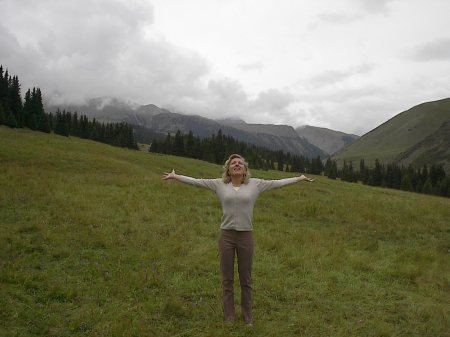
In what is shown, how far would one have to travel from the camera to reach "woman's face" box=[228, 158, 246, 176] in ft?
25.3

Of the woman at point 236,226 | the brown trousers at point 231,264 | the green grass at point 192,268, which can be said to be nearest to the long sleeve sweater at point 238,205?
the woman at point 236,226

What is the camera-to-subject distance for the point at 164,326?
7609 millimetres

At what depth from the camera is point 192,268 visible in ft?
35.7

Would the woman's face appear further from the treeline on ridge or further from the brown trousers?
the treeline on ridge

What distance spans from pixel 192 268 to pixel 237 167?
14.2ft

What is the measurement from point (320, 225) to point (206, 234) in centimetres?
606

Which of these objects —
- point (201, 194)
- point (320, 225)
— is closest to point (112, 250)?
point (320, 225)

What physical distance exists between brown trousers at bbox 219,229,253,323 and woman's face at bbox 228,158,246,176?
3.83 feet

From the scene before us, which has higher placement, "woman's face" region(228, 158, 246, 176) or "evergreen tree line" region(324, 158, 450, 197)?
"woman's face" region(228, 158, 246, 176)

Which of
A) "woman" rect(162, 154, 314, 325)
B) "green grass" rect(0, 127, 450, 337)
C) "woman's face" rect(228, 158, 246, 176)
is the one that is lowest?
"green grass" rect(0, 127, 450, 337)

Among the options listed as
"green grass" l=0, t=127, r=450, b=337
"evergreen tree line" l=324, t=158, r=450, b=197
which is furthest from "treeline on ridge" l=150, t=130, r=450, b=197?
"green grass" l=0, t=127, r=450, b=337

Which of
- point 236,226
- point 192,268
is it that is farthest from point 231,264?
point 192,268

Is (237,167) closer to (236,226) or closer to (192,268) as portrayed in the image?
(236,226)

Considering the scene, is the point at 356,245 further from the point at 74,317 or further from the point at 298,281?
the point at 74,317
